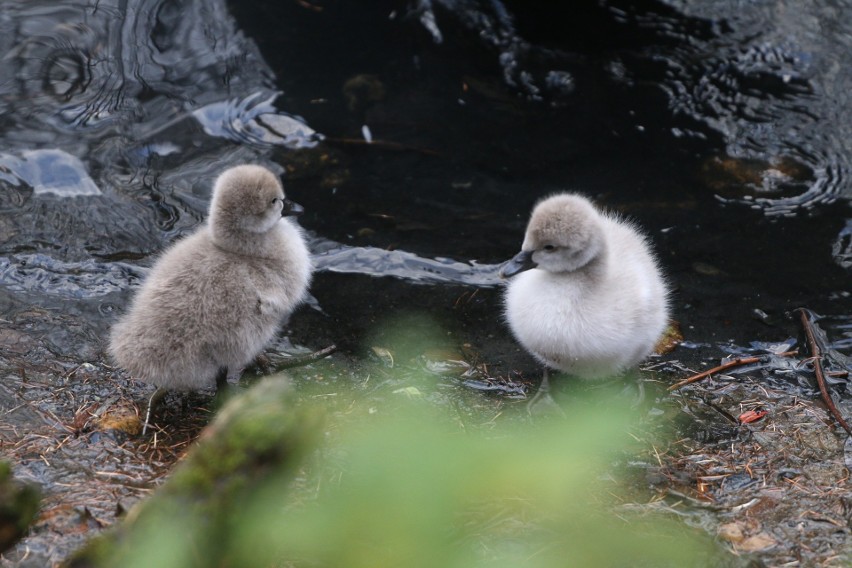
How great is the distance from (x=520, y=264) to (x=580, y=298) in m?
0.32

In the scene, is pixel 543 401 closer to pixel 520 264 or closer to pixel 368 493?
pixel 520 264

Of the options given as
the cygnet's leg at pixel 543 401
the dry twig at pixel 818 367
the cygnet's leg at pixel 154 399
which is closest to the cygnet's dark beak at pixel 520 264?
the cygnet's leg at pixel 543 401

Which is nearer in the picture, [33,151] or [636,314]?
[636,314]

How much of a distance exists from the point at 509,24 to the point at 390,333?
3.24m

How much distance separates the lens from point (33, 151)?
18.5ft

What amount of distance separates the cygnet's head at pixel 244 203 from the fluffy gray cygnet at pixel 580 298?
118 centimetres

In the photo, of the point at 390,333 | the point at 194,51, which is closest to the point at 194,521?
the point at 390,333

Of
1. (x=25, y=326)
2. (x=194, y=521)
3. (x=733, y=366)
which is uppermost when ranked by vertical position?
(x=194, y=521)

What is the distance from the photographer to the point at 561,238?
3.86m

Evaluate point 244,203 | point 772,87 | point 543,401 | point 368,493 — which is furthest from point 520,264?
point 772,87

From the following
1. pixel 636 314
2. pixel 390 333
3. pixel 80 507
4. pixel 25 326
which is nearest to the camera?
pixel 80 507

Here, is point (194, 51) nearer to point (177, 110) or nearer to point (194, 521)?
point (177, 110)

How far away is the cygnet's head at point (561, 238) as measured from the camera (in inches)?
152

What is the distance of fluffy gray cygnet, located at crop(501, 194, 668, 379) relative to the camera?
153 inches
